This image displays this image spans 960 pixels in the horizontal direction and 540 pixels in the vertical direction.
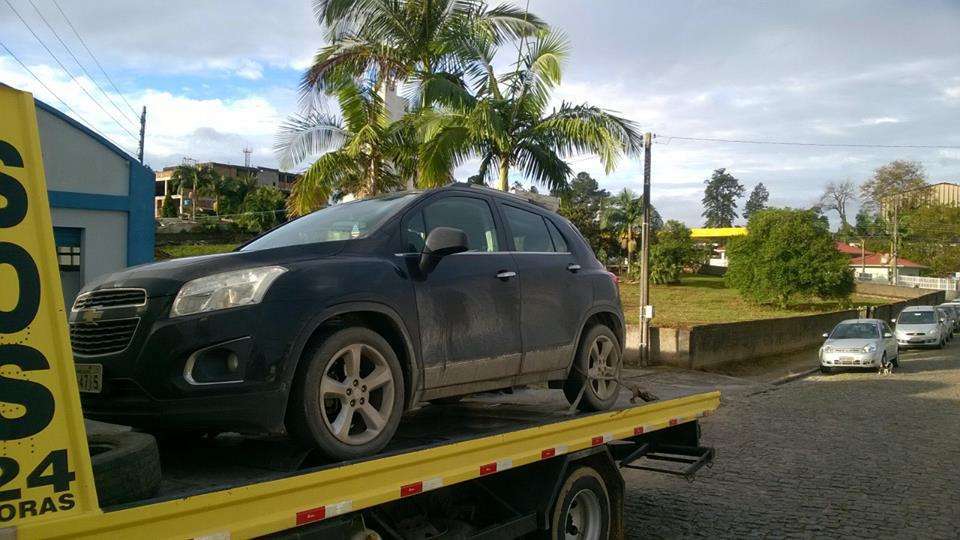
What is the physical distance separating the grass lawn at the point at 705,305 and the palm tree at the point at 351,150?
15.0 metres

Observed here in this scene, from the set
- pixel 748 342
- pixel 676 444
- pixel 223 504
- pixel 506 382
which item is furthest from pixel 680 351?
pixel 223 504

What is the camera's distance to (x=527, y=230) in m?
5.89

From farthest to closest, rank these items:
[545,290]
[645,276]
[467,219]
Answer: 1. [645,276]
2. [545,290]
3. [467,219]

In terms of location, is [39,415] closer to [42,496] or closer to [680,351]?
[42,496]

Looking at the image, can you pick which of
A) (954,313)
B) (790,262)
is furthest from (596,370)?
(954,313)

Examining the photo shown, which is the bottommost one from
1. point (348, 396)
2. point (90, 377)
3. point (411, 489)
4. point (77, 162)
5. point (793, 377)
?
point (793, 377)

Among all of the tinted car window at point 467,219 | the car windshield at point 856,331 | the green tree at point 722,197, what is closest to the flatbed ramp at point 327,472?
the tinted car window at point 467,219

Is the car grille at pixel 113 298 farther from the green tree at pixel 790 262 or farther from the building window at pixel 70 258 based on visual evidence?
the green tree at pixel 790 262

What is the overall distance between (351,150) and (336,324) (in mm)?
9772

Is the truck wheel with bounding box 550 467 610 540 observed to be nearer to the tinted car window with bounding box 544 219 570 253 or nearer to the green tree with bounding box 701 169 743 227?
the tinted car window with bounding box 544 219 570 253

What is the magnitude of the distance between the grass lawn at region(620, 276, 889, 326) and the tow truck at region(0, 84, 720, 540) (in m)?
21.9

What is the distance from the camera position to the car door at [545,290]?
5445mm

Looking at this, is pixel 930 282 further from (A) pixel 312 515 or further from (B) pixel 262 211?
(A) pixel 312 515

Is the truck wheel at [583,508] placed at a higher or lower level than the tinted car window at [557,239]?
lower
